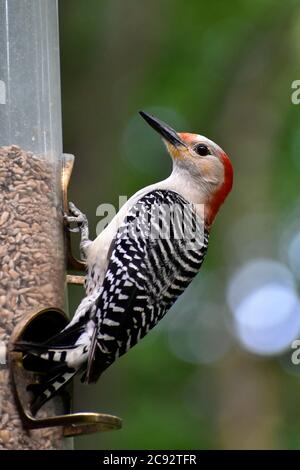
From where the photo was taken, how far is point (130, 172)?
1180cm

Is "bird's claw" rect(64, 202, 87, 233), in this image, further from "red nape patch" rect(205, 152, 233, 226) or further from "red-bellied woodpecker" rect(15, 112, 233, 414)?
"red nape patch" rect(205, 152, 233, 226)

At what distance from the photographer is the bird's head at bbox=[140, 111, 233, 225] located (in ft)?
26.1

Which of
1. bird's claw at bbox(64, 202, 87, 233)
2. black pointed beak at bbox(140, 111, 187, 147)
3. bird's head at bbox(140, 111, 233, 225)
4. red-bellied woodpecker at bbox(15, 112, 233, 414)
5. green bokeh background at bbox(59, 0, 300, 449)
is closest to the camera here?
red-bellied woodpecker at bbox(15, 112, 233, 414)

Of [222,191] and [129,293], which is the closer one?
[129,293]

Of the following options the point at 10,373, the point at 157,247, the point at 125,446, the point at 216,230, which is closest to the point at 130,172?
the point at 216,230

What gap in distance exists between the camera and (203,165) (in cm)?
798

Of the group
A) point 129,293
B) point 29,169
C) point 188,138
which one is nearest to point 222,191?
point 188,138

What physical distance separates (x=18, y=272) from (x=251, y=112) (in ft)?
20.1

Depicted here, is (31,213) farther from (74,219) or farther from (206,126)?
(206,126)

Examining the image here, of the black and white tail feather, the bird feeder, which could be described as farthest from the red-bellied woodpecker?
the bird feeder

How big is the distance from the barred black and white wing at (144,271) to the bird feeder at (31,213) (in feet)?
1.15

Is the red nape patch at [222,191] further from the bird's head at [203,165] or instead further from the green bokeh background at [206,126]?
the green bokeh background at [206,126]

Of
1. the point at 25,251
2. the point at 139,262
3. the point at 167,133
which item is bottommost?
the point at 139,262

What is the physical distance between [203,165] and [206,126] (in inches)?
165
